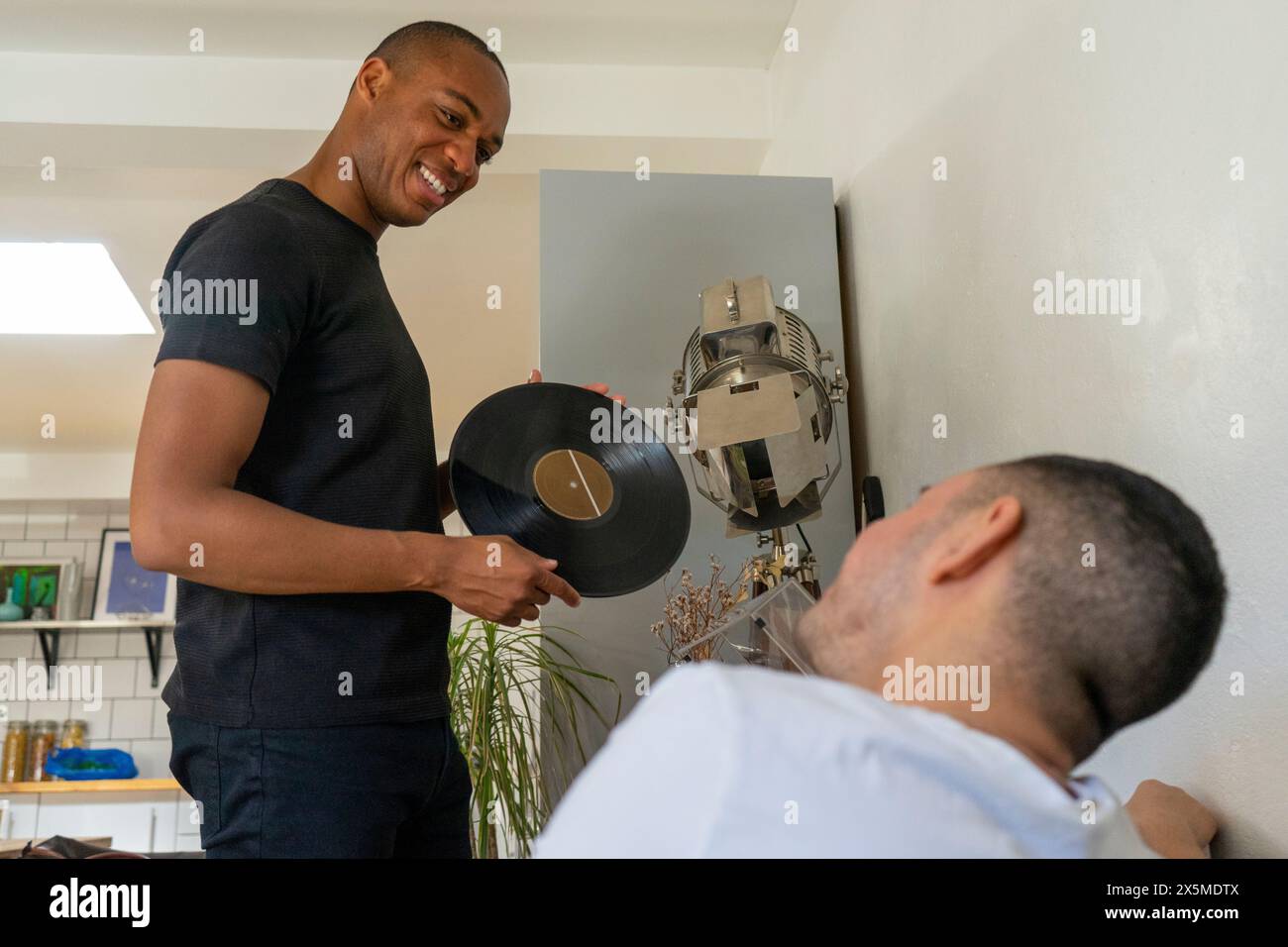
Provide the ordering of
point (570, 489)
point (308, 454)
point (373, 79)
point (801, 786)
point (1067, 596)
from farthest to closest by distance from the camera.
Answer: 1. point (373, 79)
2. point (570, 489)
3. point (308, 454)
4. point (1067, 596)
5. point (801, 786)

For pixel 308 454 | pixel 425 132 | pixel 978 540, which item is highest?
pixel 425 132

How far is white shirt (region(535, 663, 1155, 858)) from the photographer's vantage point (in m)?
0.55

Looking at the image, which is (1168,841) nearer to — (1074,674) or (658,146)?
(1074,674)

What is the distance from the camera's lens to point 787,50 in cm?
304

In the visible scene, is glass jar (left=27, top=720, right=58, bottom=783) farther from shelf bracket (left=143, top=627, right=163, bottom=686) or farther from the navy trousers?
the navy trousers

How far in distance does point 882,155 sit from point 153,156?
83.5 inches

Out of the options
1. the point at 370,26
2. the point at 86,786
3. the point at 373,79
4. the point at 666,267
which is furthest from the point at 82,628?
the point at 373,79

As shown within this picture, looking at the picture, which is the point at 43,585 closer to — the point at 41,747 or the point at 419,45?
the point at 41,747

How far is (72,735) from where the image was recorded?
6.10 meters

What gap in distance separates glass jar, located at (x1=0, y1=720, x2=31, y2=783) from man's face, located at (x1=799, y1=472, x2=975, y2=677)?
6.36 meters

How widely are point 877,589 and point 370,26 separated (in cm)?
273

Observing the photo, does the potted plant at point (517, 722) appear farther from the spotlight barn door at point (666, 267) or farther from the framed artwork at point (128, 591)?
the framed artwork at point (128, 591)

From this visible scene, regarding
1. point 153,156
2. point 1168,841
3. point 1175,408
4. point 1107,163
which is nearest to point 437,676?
point 1168,841

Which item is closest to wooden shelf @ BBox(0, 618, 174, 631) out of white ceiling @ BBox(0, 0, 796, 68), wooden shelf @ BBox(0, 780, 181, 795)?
wooden shelf @ BBox(0, 780, 181, 795)
